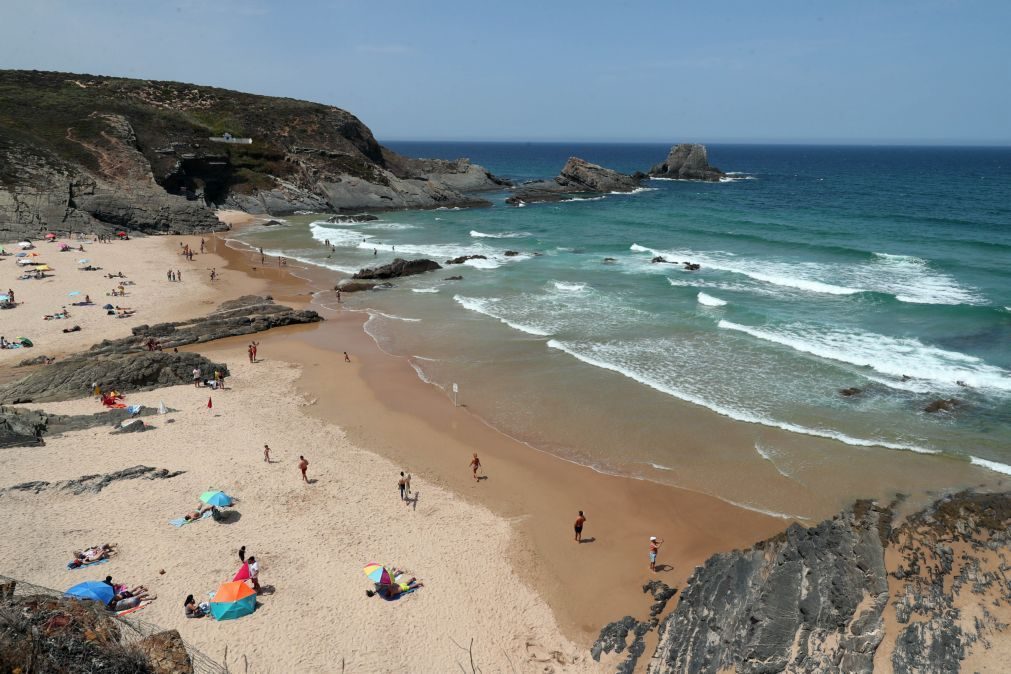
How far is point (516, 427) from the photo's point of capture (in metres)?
20.9

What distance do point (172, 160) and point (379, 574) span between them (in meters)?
63.0

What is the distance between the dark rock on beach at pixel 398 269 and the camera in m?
39.9

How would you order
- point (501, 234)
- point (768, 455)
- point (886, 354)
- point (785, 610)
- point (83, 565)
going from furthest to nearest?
1. point (501, 234)
2. point (886, 354)
3. point (768, 455)
4. point (83, 565)
5. point (785, 610)

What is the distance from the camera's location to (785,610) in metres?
11.3

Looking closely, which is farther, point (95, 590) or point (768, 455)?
point (768, 455)

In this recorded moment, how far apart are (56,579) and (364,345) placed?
1673 cm

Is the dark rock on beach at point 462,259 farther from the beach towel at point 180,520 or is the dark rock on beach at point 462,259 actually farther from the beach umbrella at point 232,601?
the beach umbrella at point 232,601

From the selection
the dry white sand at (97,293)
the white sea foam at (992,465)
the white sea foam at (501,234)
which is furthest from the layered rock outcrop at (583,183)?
the white sea foam at (992,465)

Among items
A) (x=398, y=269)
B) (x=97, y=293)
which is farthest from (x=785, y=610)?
(x=97, y=293)

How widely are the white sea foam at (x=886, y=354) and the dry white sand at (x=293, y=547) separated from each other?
58.5ft

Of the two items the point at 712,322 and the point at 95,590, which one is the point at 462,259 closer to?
the point at 712,322

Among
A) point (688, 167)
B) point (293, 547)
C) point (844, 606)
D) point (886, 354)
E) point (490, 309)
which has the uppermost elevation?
point (688, 167)

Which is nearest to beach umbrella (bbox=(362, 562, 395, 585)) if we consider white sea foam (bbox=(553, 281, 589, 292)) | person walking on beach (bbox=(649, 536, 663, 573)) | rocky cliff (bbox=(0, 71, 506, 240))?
person walking on beach (bbox=(649, 536, 663, 573))

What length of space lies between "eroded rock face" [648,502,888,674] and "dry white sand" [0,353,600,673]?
7.21 ft
